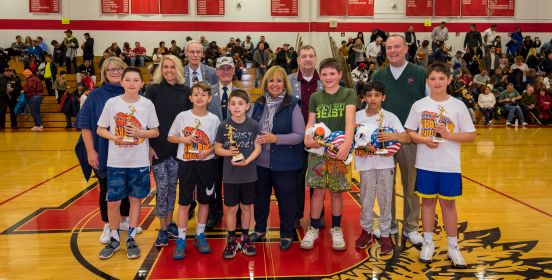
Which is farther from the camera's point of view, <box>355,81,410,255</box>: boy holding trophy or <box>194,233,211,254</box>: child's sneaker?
<box>194,233,211,254</box>: child's sneaker

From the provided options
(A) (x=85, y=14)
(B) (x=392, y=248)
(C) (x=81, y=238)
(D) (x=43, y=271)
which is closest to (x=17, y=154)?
(C) (x=81, y=238)

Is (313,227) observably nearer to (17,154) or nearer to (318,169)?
(318,169)

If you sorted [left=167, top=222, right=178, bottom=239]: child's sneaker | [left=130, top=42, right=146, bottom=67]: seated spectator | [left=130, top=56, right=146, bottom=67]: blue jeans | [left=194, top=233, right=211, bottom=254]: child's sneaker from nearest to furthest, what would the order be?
[left=194, top=233, right=211, bottom=254]: child's sneaker < [left=167, top=222, right=178, bottom=239]: child's sneaker < [left=130, top=56, right=146, bottom=67]: blue jeans < [left=130, top=42, right=146, bottom=67]: seated spectator

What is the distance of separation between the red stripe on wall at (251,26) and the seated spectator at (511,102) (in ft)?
21.2

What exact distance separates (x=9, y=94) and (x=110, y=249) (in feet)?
43.4

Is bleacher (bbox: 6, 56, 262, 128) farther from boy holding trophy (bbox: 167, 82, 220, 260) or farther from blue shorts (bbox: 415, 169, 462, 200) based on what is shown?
blue shorts (bbox: 415, 169, 462, 200)

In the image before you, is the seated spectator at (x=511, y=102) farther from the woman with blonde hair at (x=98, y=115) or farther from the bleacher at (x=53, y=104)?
the woman with blonde hair at (x=98, y=115)

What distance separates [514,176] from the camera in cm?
758

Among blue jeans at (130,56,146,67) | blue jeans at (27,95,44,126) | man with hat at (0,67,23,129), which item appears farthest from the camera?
blue jeans at (130,56,146,67)

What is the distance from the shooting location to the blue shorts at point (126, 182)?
411 centimetres

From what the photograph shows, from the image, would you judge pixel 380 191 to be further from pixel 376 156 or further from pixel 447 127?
pixel 447 127

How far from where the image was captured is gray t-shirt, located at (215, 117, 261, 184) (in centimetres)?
407

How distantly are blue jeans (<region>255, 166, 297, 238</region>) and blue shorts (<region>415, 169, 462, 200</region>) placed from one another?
1123mm

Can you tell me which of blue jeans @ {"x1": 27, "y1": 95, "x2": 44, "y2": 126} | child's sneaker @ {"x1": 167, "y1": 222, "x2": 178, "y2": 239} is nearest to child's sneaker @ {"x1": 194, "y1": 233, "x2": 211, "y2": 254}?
child's sneaker @ {"x1": 167, "y1": 222, "x2": 178, "y2": 239}
